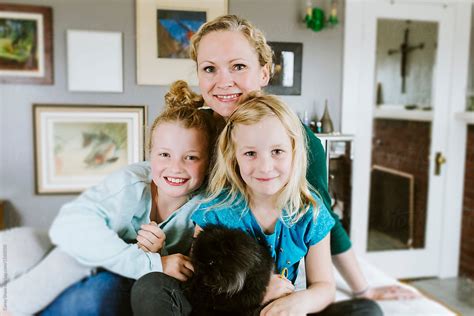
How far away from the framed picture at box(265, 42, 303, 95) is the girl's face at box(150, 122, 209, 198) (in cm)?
13

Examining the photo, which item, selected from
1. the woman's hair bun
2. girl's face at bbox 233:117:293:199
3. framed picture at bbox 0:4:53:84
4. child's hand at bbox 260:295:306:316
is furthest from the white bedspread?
framed picture at bbox 0:4:53:84

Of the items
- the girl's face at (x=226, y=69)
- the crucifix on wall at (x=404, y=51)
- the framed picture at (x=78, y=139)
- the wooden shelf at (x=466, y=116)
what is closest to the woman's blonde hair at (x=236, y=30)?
the girl's face at (x=226, y=69)

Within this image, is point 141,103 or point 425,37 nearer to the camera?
point 141,103

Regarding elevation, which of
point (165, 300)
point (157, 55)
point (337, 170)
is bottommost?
point (165, 300)

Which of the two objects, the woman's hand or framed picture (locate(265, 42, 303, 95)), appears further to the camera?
the woman's hand

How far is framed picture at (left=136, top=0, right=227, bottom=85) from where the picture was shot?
0.51 metres

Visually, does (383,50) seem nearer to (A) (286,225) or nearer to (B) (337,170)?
(B) (337,170)

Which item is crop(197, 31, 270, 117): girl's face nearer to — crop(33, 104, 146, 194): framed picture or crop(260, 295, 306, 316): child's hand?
crop(33, 104, 146, 194): framed picture

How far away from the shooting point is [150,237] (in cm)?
53

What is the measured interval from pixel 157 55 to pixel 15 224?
297 mm

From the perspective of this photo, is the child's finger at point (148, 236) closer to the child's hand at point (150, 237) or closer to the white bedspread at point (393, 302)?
the child's hand at point (150, 237)

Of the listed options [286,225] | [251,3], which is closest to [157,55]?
[251,3]

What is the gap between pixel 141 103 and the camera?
Result: 513 millimetres

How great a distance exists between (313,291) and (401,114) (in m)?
0.32
